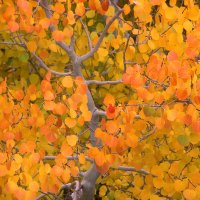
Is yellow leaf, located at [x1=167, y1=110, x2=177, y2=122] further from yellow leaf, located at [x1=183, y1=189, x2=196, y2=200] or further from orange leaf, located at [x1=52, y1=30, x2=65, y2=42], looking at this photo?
orange leaf, located at [x1=52, y1=30, x2=65, y2=42]

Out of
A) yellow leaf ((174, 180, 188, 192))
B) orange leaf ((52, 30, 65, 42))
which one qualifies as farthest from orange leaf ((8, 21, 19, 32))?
yellow leaf ((174, 180, 188, 192))

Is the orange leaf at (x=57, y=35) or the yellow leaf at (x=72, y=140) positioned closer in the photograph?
the yellow leaf at (x=72, y=140)

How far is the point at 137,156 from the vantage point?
13.7 ft

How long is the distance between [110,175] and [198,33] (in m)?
2.02

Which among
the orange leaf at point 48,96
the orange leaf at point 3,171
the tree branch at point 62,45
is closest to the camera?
Answer: the orange leaf at point 3,171

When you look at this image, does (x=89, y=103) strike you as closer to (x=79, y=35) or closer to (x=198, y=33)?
(x=198, y=33)

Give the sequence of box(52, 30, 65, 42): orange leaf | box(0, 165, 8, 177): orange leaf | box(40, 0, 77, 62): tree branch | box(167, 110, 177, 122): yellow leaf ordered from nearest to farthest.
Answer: box(167, 110, 177, 122): yellow leaf < box(0, 165, 8, 177): orange leaf < box(52, 30, 65, 42): orange leaf < box(40, 0, 77, 62): tree branch

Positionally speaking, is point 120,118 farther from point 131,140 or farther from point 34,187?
point 34,187

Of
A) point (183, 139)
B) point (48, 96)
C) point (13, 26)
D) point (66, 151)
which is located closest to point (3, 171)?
point (66, 151)

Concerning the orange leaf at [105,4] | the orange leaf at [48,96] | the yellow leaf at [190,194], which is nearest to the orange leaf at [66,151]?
the orange leaf at [48,96]

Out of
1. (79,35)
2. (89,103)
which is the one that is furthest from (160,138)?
(79,35)

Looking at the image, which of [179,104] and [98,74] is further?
[98,74]

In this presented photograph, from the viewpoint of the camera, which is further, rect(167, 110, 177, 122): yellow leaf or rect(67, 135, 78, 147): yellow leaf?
rect(67, 135, 78, 147): yellow leaf

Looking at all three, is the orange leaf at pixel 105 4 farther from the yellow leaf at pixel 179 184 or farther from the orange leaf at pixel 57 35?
the yellow leaf at pixel 179 184
